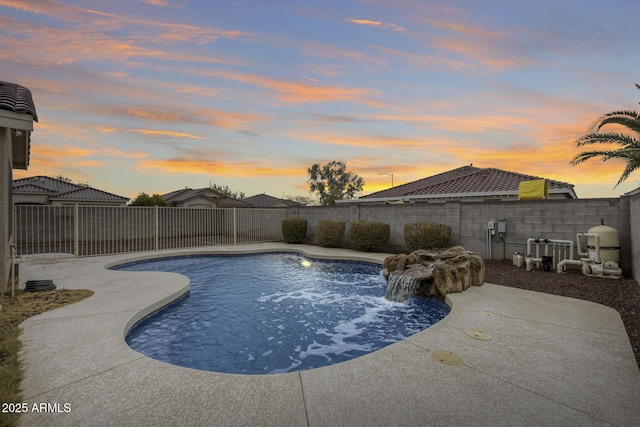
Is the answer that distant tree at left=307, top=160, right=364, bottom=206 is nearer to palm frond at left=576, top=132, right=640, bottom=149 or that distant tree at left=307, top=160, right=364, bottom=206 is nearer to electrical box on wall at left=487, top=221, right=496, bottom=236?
electrical box on wall at left=487, top=221, right=496, bottom=236

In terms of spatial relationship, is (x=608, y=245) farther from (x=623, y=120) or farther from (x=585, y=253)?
(x=623, y=120)

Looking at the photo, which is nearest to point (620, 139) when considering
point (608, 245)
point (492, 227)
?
point (608, 245)

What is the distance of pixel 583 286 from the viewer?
6098 millimetres

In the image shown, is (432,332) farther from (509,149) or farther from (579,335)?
(509,149)

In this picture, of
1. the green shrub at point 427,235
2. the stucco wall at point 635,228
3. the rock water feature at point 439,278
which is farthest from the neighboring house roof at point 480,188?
the rock water feature at point 439,278

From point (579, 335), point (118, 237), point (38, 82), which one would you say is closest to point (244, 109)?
point (38, 82)

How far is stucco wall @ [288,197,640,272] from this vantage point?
7.36 m

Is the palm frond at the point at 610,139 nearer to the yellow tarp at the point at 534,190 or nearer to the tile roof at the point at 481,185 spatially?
the yellow tarp at the point at 534,190

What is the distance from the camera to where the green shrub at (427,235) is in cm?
1003

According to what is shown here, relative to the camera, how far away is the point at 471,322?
4.18 meters

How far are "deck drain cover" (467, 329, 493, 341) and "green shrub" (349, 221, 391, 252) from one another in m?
7.79

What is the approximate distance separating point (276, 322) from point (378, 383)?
9.38ft

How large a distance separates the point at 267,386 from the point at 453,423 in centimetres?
146

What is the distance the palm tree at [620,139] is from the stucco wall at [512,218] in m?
1.09
